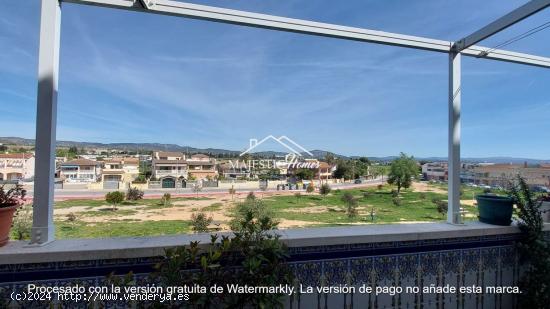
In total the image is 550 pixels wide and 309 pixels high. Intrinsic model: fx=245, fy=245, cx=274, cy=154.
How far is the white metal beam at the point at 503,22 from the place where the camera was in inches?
54.4

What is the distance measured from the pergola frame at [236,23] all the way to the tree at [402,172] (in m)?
27.9

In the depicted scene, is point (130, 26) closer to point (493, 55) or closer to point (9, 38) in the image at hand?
point (9, 38)

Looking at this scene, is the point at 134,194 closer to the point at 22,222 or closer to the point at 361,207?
the point at 361,207

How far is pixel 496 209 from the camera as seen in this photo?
1704 mm

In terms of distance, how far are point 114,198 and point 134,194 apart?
11.2 ft

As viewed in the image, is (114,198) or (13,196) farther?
(114,198)

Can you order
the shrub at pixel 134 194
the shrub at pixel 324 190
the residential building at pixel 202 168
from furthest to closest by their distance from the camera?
the shrub at pixel 324 190
the residential building at pixel 202 168
the shrub at pixel 134 194

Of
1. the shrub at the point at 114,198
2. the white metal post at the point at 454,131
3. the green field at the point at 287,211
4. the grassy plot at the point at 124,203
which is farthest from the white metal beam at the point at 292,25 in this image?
the shrub at the point at 114,198

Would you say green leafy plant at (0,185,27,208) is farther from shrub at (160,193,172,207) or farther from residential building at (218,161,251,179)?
residential building at (218,161,251,179)

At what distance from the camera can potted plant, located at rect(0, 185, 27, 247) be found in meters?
1.10

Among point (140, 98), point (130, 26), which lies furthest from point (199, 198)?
point (130, 26)

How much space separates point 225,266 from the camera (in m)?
1.24

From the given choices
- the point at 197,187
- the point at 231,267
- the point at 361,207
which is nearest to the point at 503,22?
the point at 231,267

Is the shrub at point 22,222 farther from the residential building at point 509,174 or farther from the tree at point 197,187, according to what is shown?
the tree at point 197,187
